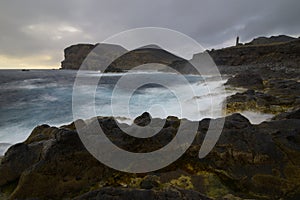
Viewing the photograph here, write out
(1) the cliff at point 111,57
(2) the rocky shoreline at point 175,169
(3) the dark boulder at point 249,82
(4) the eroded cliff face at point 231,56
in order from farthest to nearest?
1. (1) the cliff at point 111,57
2. (4) the eroded cliff face at point 231,56
3. (3) the dark boulder at point 249,82
4. (2) the rocky shoreline at point 175,169

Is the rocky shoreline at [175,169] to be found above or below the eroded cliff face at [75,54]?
below

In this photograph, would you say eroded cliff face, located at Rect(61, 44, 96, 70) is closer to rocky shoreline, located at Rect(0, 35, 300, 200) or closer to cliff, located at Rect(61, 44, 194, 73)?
cliff, located at Rect(61, 44, 194, 73)

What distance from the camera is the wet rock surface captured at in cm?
266

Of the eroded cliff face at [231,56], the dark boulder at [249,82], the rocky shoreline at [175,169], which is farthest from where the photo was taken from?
the eroded cliff face at [231,56]

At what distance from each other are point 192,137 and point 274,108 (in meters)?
6.01

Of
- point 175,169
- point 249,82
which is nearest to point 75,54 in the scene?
point 249,82

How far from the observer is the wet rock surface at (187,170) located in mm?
2660

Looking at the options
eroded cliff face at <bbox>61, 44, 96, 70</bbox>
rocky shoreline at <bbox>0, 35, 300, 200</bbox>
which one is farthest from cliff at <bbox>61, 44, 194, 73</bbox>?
rocky shoreline at <bbox>0, 35, 300, 200</bbox>

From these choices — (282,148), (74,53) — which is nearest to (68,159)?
(282,148)

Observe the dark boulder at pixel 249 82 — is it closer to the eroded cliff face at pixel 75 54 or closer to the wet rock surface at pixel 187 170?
the wet rock surface at pixel 187 170

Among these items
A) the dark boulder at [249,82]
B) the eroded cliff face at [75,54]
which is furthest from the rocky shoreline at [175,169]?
the eroded cliff face at [75,54]

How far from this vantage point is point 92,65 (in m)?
104

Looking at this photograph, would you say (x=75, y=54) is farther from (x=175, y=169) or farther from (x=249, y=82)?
(x=175, y=169)

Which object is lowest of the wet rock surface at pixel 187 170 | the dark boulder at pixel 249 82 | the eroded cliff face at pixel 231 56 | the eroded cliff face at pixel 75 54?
the wet rock surface at pixel 187 170
